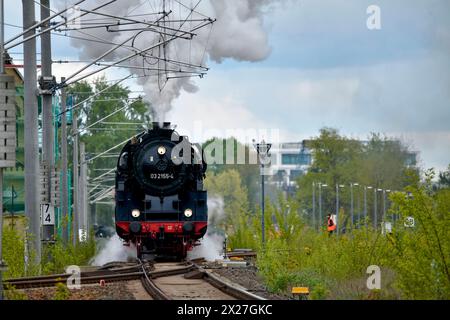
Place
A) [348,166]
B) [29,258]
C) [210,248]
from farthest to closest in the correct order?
[348,166], [210,248], [29,258]

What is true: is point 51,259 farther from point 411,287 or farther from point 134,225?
point 411,287

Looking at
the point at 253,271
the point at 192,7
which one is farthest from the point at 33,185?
the point at 192,7

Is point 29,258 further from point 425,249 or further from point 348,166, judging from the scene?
point 348,166

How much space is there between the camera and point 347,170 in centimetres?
9356

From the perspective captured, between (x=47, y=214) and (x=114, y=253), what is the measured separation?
254 inches

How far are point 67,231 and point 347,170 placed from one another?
56.0 m

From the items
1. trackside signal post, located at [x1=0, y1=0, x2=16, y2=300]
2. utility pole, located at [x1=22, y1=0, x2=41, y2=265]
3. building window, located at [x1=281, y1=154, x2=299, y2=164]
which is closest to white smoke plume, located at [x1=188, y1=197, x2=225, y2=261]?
utility pole, located at [x1=22, y1=0, x2=41, y2=265]

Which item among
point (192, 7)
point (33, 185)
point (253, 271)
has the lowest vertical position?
point (253, 271)

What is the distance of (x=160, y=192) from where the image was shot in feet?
116

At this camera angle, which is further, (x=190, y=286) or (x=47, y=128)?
(x=47, y=128)

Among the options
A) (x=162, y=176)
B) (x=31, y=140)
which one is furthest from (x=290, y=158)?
(x=31, y=140)

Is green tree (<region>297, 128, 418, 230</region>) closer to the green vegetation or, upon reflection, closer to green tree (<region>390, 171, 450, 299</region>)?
the green vegetation

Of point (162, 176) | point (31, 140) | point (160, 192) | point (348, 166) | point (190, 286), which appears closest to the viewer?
point (190, 286)
